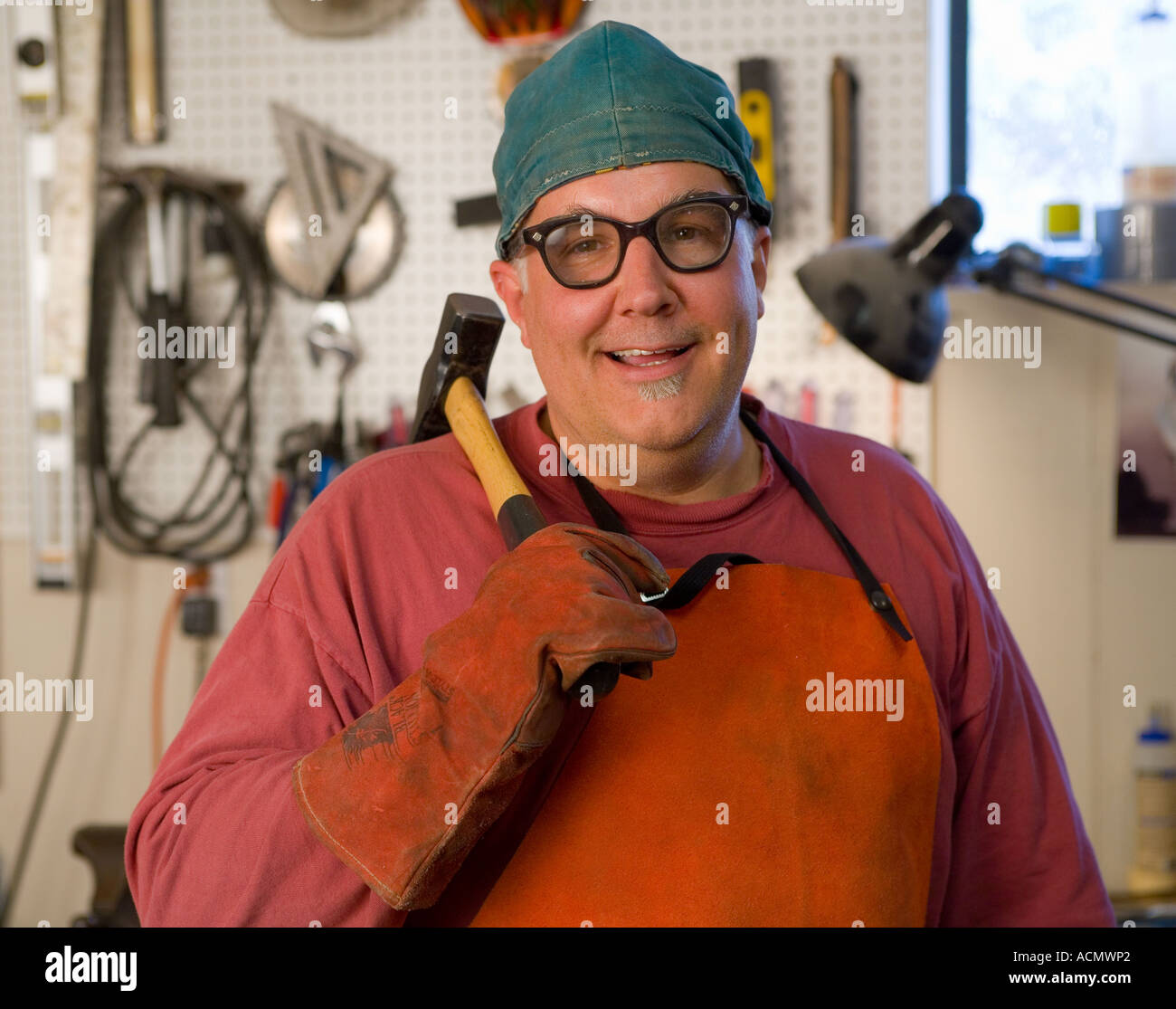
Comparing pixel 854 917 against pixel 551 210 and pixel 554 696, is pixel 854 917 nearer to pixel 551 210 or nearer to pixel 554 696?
pixel 554 696

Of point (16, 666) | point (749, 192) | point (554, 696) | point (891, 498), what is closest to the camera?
point (554, 696)

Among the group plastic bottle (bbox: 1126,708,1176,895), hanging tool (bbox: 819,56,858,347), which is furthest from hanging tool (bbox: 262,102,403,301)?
plastic bottle (bbox: 1126,708,1176,895)

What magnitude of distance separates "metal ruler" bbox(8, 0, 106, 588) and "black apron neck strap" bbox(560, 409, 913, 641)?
164 centimetres

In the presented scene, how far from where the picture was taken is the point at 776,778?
1.04m

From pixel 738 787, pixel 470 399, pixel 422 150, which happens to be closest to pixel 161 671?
pixel 422 150

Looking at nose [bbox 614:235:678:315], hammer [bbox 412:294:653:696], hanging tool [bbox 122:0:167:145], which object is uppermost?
hanging tool [bbox 122:0:167:145]

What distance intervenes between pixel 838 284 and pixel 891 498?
56 centimetres

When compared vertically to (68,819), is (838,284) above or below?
above

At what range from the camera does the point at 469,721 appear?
0.86 metres

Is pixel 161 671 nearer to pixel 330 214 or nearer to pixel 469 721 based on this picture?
pixel 330 214

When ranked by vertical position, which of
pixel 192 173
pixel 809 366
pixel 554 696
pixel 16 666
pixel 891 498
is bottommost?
pixel 16 666

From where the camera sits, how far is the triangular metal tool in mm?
2375

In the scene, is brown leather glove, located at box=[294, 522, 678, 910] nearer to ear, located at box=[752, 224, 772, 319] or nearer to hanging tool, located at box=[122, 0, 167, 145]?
ear, located at box=[752, 224, 772, 319]

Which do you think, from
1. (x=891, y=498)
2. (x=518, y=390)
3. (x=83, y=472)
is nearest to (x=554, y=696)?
(x=891, y=498)
